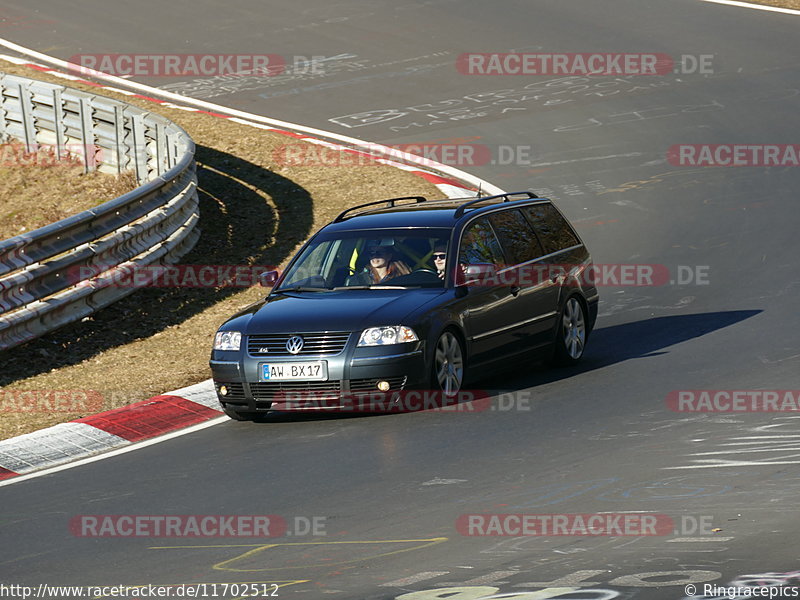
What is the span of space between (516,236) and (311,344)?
2781 mm

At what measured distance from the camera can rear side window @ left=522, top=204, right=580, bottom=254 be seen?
13438 millimetres

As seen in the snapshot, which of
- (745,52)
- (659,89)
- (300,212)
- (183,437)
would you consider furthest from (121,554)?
(745,52)

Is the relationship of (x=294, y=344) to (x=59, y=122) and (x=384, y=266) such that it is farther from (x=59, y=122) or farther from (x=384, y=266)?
(x=59, y=122)

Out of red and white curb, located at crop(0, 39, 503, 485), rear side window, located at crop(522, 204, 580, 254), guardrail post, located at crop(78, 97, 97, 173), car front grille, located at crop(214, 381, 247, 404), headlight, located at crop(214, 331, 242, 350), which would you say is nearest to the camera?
red and white curb, located at crop(0, 39, 503, 485)

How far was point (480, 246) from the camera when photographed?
41.0 ft

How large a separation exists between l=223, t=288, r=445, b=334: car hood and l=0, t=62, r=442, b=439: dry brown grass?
5.04ft

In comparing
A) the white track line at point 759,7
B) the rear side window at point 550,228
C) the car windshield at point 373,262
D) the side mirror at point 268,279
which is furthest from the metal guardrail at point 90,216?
the white track line at point 759,7

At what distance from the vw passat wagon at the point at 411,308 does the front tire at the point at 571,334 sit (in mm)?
16

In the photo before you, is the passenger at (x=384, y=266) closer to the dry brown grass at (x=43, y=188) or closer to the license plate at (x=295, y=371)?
the license plate at (x=295, y=371)

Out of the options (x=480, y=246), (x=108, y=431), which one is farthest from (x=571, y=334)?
(x=108, y=431)

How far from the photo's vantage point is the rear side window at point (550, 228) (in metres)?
13.4

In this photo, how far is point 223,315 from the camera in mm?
15242

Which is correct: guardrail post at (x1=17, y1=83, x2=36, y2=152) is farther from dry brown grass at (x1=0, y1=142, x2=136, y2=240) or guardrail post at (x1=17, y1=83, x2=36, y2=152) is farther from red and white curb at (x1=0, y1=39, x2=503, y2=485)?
red and white curb at (x1=0, y1=39, x2=503, y2=485)

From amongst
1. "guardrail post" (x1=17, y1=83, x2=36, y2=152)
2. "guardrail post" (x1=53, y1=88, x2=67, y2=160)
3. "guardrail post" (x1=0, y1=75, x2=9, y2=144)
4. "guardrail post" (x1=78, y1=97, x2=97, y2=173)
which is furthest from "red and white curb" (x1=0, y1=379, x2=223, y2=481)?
"guardrail post" (x1=0, y1=75, x2=9, y2=144)
